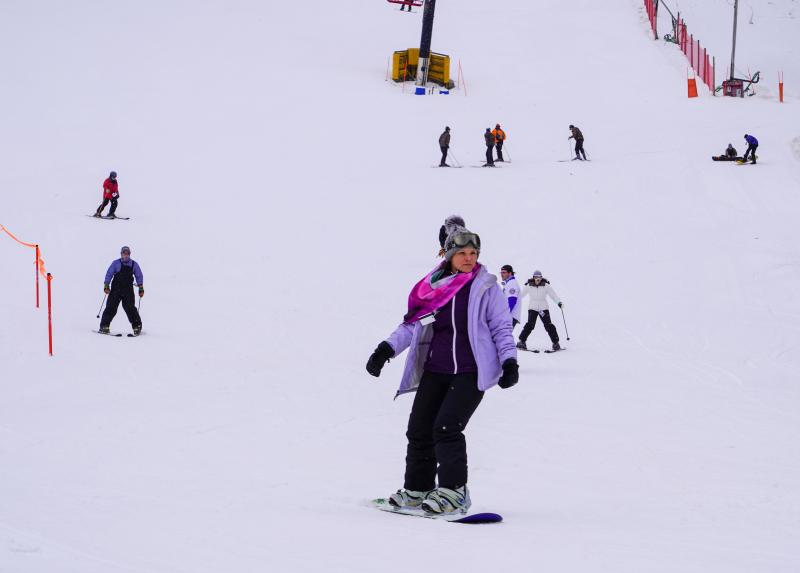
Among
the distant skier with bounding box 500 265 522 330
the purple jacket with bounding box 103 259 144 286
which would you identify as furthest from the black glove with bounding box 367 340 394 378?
the purple jacket with bounding box 103 259 144 286

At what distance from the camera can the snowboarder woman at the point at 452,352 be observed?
5586 millimetres

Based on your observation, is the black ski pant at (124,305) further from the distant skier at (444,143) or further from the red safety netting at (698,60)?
the red safety netting at (698,60)

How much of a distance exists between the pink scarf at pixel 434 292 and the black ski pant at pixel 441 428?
1.24 feet

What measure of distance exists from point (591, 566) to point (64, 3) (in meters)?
A: 48.0

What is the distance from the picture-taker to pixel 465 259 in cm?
565

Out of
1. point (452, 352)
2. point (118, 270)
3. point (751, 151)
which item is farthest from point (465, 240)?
point (751, 151)

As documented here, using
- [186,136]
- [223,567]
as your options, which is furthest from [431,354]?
[186,136]

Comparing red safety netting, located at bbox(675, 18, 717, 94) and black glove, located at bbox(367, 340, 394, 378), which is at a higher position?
red safety netting, located at bbox(675, 18, 717, 94)

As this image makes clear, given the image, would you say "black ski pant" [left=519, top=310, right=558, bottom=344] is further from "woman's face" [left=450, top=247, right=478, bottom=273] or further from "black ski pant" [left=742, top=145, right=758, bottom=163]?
"black ski pant" [left=742, top=145, right=758, bottom=163]

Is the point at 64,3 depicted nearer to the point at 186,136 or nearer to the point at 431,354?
the point at 186,136

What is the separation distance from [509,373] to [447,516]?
916 mm

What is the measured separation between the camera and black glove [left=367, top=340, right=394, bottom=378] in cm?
558

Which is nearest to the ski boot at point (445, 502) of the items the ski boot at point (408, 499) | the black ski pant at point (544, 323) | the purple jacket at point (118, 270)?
the ski boot at point (408, 499)

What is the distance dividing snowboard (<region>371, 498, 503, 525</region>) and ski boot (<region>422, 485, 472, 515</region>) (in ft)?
0.10
